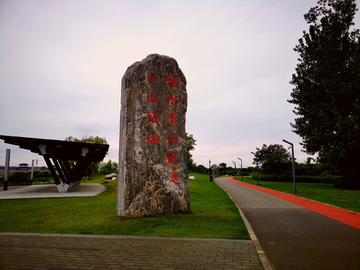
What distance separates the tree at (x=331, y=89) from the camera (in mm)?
20234

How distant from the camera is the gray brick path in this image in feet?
14.0

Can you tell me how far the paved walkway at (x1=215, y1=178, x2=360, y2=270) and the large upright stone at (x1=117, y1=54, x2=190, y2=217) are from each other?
359 centimetres

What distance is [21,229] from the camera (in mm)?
7062

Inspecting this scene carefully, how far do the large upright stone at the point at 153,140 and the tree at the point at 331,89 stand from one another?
1681 cm

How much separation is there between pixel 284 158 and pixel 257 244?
1419 inches

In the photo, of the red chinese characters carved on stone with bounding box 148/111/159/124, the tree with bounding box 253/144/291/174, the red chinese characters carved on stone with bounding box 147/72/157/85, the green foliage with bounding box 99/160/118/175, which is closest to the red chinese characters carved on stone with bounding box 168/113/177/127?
the red chinese characters carved on stone with bounding box 148/111/159/124

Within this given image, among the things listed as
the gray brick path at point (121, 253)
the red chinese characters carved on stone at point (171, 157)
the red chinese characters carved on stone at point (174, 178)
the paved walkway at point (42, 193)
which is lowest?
the paved walkway at point (42, 193)

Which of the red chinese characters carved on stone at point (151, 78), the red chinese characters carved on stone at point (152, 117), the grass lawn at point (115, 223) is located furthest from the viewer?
the red chinese characters carved on stone at point (151, 78)

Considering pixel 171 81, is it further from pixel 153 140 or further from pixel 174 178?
pixel 174 178

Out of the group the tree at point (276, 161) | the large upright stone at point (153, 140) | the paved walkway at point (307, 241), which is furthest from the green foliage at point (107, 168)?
the paved walkway at point (307, 241)

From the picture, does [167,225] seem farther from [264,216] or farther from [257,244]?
[264,216]

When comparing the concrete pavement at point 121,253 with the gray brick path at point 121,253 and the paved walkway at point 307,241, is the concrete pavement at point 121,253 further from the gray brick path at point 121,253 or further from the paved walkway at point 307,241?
the paved walkway at point 307,241

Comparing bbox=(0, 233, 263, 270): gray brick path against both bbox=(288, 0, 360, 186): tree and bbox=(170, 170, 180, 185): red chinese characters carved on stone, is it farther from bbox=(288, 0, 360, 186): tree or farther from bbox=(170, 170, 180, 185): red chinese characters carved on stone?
bbox=(288, 0, 360, 186): tree

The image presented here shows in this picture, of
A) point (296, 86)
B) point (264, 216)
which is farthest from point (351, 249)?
point (296, 86)
